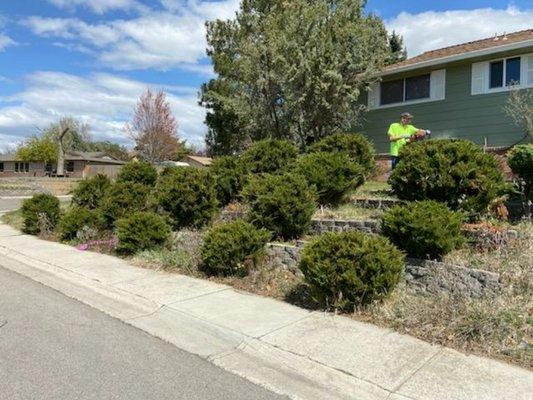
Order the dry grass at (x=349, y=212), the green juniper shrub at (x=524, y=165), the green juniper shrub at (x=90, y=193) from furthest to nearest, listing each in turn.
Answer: the green juniper shrub at (x=90, y=193) → the dry grass at (x=349, y=212) → the green juniper shrub at (x=524, y=165)

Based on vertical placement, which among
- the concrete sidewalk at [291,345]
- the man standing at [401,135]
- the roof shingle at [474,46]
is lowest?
the concrete sidewalk at [291,345]

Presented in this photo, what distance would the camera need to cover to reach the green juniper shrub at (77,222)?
1077 cm

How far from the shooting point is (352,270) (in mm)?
5551

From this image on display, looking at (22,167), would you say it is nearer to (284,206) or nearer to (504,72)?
(504,72)

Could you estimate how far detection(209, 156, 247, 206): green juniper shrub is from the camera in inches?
418

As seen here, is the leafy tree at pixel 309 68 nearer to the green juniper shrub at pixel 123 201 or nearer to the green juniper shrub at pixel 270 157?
the green juniper shrub at pixel 270 157

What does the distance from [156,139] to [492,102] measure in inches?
1382

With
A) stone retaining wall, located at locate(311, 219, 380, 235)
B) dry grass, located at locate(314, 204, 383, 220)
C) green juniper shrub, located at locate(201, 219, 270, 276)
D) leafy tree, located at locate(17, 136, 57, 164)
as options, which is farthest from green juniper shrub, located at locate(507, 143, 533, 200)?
leafy tree, located at locate(17, 136, 57, 164)

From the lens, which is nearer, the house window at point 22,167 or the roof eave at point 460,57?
the roof eave at point 460,57

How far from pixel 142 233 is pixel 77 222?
2.58m

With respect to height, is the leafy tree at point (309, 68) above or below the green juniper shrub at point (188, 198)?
above

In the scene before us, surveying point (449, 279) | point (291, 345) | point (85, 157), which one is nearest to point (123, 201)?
point (291, 345)

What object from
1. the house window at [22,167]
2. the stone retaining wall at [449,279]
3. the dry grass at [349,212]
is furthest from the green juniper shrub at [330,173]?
the house window at [22,167]

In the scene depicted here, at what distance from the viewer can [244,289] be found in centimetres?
686
